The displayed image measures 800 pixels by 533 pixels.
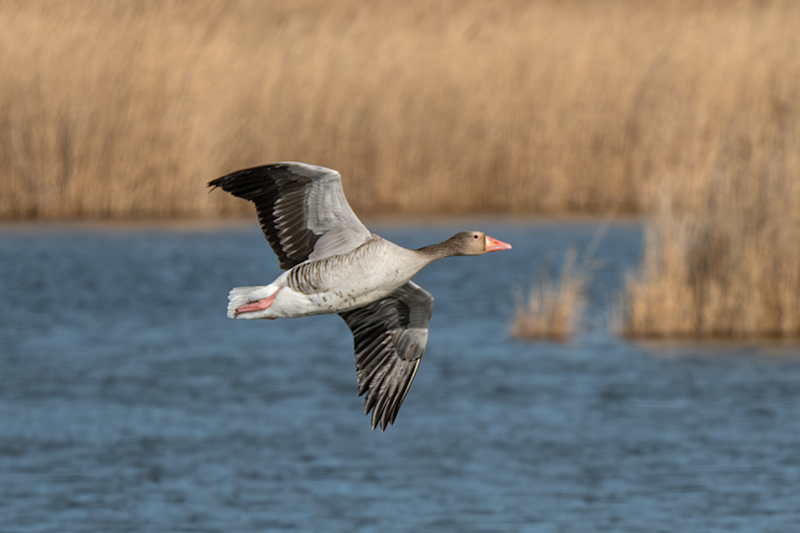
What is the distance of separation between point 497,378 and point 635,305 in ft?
9.38

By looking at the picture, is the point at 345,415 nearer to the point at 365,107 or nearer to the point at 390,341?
the point at 365,107

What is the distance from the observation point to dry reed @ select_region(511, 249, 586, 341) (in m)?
20.2

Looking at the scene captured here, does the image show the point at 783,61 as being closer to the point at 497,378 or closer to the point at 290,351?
the point at 497,378

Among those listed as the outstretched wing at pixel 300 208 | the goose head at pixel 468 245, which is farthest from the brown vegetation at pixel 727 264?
the outstretched wing at pixel 300 208

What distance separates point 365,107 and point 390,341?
14337 mm

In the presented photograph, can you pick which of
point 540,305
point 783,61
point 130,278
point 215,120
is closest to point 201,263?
point 130,278

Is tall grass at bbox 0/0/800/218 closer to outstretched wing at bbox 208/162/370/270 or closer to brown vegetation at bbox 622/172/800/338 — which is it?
brown vegetation at bbox 622/172/800/338

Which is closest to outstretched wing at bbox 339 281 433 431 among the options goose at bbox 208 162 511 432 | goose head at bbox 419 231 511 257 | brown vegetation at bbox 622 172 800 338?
goose at bbox 208 162 511 432

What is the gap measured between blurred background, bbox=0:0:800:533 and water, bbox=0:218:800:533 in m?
0.06

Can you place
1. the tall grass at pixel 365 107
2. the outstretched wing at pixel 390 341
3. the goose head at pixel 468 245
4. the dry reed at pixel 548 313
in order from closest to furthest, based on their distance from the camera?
1. the goose head at pixel 468 245
2. the outstretched wing at pixel 390 341
3. the dry reed at pixel 548 313
4. the tall grass at pixel 365 107

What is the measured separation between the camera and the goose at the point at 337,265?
227 inches

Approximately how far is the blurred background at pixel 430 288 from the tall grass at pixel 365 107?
0.05m

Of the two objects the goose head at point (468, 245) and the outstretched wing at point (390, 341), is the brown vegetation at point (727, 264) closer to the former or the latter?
the outstretched wing at point (390, 341)

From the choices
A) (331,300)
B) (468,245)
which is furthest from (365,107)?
(331,300)
